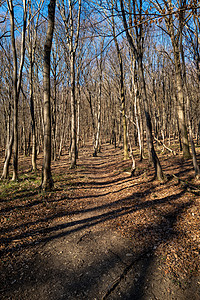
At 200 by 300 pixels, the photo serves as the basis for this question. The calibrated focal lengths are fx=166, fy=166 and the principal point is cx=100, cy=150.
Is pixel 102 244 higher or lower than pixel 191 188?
lower

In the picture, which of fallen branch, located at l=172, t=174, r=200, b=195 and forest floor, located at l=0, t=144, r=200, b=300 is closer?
forest floor, located at l=0, t=144, r=200, b=300

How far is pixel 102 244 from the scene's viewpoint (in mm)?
3678

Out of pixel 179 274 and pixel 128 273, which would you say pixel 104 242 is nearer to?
pixel 128 273

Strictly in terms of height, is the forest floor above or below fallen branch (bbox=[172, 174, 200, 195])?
below

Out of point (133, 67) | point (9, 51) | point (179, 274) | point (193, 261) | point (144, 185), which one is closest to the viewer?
point (179, 274)

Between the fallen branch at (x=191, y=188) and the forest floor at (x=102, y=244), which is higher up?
the fallen branch at (x=191, y=188)

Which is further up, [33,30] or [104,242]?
[33,30]

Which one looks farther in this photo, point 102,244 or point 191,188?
point 191,188

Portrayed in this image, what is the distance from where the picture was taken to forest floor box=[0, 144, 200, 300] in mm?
2541

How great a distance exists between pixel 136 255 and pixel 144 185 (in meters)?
4.20

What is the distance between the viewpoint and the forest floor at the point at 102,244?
2541 millimetres

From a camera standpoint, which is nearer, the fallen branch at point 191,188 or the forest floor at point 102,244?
the forest floor at point 102,244

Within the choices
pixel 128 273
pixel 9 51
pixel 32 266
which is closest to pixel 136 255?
pixel 128 273

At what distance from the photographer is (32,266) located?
304 cm
